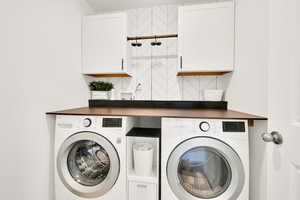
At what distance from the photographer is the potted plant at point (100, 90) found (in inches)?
77.2

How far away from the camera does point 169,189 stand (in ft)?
4.00

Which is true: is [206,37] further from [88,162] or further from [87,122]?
[88,162]

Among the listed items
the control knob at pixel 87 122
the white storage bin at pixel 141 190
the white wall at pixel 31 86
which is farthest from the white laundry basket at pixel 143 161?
the white wall at pixel 31 86

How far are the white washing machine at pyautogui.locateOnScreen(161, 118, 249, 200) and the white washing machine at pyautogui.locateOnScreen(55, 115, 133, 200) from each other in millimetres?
409

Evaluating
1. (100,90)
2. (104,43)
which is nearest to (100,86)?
(100,90)

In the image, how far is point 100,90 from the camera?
1980 millimetres

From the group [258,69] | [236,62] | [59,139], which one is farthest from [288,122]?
[59,139]

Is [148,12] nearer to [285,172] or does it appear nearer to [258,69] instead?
[258,69]

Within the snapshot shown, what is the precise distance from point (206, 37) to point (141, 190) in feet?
5.72

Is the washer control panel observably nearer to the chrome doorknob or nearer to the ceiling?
the chrome doorknob

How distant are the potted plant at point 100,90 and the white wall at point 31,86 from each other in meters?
0.37

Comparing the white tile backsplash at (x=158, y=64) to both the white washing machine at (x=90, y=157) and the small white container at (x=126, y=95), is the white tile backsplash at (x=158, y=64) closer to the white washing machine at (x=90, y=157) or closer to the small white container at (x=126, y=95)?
the small white container at (x=126, y=95)

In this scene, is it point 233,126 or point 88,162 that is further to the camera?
point 88,162

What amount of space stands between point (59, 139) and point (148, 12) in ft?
6.51
